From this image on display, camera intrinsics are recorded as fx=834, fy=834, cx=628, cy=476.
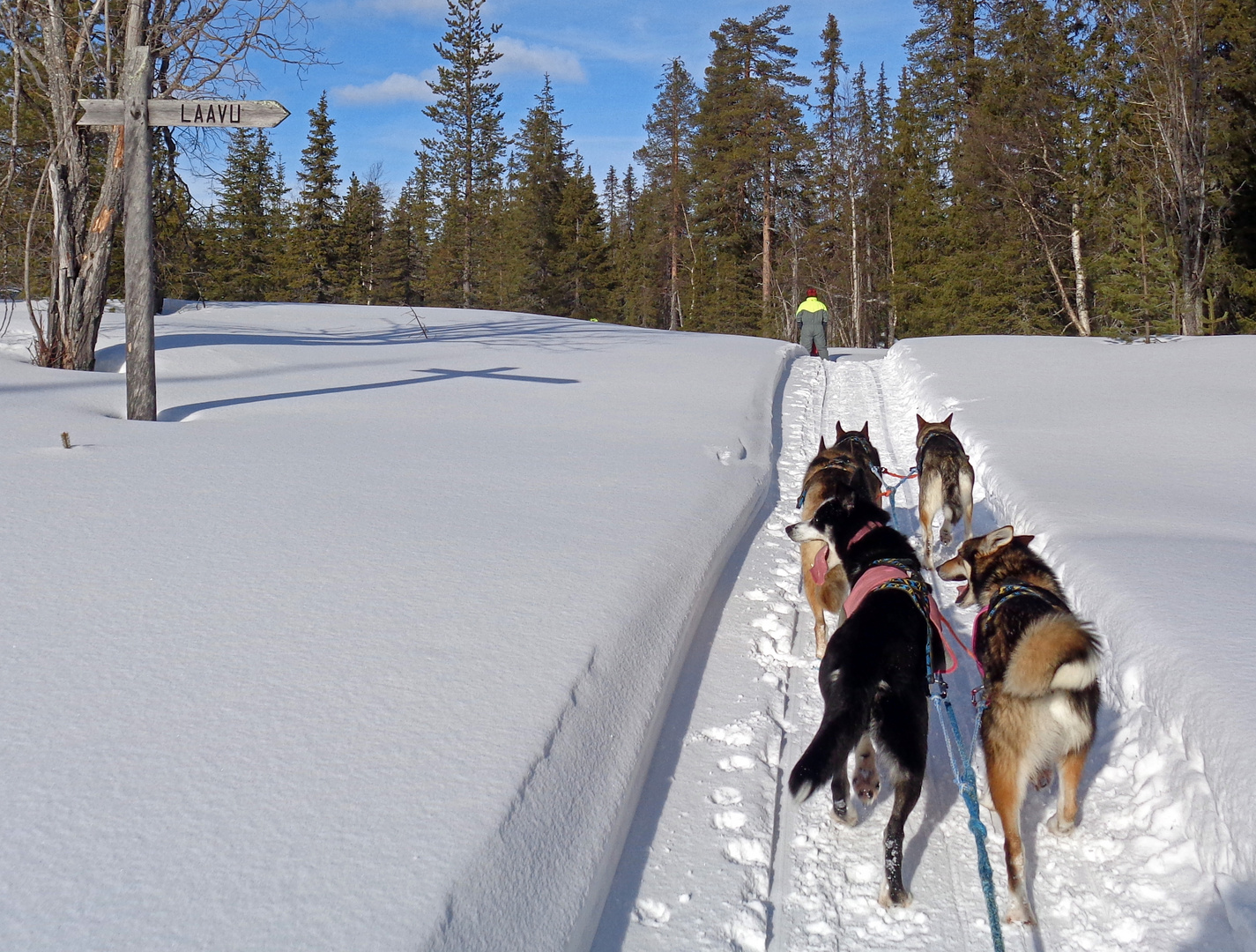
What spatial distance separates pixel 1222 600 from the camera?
4109 mm

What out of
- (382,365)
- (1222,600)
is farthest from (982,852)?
(382,365)

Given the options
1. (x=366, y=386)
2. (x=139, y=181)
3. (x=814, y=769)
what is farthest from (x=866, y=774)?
(x=366, y=386)

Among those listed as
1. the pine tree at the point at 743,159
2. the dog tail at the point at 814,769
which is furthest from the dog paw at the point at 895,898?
the pine tree at the point at 743,159

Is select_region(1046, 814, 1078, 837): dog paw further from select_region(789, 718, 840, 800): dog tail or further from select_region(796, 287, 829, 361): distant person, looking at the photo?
select_region(796, 287, 829, 361): distant person

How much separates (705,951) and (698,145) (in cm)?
4174

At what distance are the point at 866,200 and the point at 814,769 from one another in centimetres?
4362

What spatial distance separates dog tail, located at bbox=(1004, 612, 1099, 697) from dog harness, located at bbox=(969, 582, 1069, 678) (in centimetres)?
29

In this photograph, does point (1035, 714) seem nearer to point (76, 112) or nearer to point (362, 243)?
point (76, 112)

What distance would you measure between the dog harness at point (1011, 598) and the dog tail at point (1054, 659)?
286 millimetres

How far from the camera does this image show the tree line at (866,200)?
22.9 m

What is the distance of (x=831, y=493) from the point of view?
5.42 m

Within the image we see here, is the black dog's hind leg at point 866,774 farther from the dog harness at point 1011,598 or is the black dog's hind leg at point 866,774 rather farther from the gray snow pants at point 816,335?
the gray snow pants at point 816,335

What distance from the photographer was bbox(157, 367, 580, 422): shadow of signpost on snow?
→ 8773 mm

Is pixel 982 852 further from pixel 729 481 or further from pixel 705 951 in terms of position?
pixel 729 481
